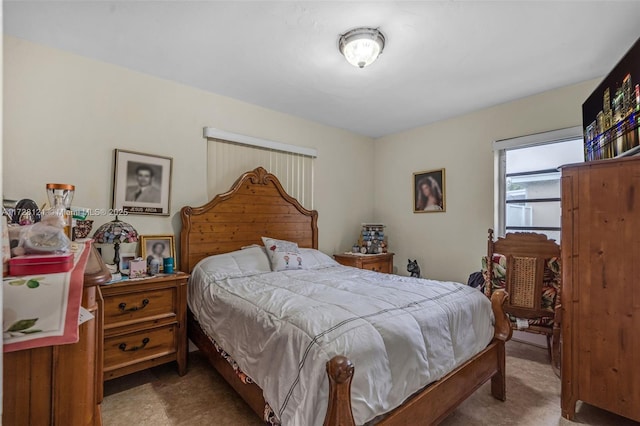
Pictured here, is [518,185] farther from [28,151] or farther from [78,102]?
[28,151]

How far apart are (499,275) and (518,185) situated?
1.15 m

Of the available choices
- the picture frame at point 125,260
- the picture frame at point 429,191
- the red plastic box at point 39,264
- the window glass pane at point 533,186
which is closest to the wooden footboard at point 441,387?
the red plastic box at point 39,264

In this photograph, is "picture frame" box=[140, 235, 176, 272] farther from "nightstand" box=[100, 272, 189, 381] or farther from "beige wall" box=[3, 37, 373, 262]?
"nightstand" box=[100, 272, 189, 381]

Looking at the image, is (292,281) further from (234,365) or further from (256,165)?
(256,165)

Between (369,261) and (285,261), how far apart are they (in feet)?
4.28

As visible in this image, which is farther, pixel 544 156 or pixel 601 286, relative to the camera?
pixel 544 156

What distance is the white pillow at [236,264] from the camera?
8.48 ft

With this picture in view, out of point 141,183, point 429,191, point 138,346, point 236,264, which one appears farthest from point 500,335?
point 141,183

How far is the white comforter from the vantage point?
128 centimetres

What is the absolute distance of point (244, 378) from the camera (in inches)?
69.1

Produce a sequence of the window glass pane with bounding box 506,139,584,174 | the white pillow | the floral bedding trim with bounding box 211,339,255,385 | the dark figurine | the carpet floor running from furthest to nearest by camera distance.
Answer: the dark figurine → the window glass pane with bounding box 506,139,584,174 → the white pillow → the carpet floor → the floral bedding trim with bounding box 211,339,255,385

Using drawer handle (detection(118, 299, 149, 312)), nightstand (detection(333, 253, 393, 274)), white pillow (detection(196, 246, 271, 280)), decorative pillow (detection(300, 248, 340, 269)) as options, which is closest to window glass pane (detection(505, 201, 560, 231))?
nightstand (detection(333, 253, 393, 274))

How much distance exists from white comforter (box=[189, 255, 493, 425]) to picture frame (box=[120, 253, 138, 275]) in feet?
2.27

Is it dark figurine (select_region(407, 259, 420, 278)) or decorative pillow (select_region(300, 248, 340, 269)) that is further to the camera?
dark figurine (select_region(407, 259, 420, 278))
